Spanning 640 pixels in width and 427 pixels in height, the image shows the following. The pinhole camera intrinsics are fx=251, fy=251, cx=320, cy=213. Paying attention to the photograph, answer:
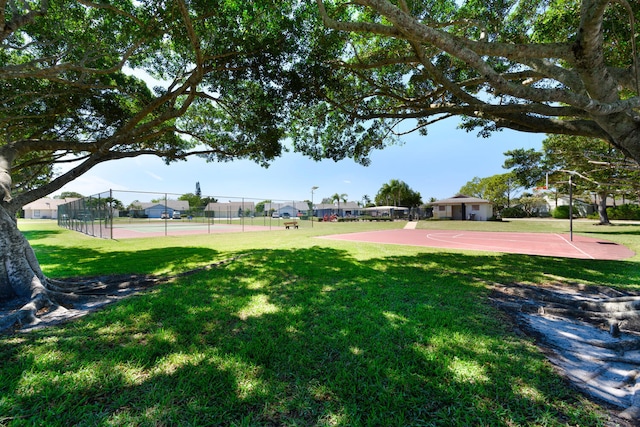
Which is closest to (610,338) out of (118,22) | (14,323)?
(14,323)

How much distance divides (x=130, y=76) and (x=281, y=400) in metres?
12.5

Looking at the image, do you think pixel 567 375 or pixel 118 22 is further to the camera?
pixel 118 22

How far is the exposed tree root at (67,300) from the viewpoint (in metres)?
3.43

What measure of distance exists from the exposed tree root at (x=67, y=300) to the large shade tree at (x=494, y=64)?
6.04 meters

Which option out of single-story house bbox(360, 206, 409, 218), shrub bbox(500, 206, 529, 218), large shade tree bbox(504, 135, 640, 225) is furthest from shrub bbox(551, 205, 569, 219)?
large shade tree bbox(504, 135, 640, 225)

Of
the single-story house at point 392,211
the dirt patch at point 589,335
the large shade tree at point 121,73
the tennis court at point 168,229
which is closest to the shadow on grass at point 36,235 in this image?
the tennis court at point 168,229

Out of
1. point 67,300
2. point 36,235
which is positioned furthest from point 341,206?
point 67,300

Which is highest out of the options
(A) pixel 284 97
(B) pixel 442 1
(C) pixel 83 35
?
(B) pixel 442 1

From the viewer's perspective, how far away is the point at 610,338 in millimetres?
3111

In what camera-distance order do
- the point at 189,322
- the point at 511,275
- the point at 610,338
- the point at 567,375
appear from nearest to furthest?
the point at 567,375 → the point at 610,338 → the point at 189,322 → the point at 511,275

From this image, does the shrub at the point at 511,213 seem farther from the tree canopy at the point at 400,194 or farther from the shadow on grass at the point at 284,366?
the shadow on grass at the point at 284,366

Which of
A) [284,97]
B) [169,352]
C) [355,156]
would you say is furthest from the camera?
[355,156]

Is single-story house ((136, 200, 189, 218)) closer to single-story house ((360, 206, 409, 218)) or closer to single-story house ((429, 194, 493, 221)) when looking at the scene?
single-story house ((429, 194, 493, 221))

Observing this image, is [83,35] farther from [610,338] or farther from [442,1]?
[610,338]
